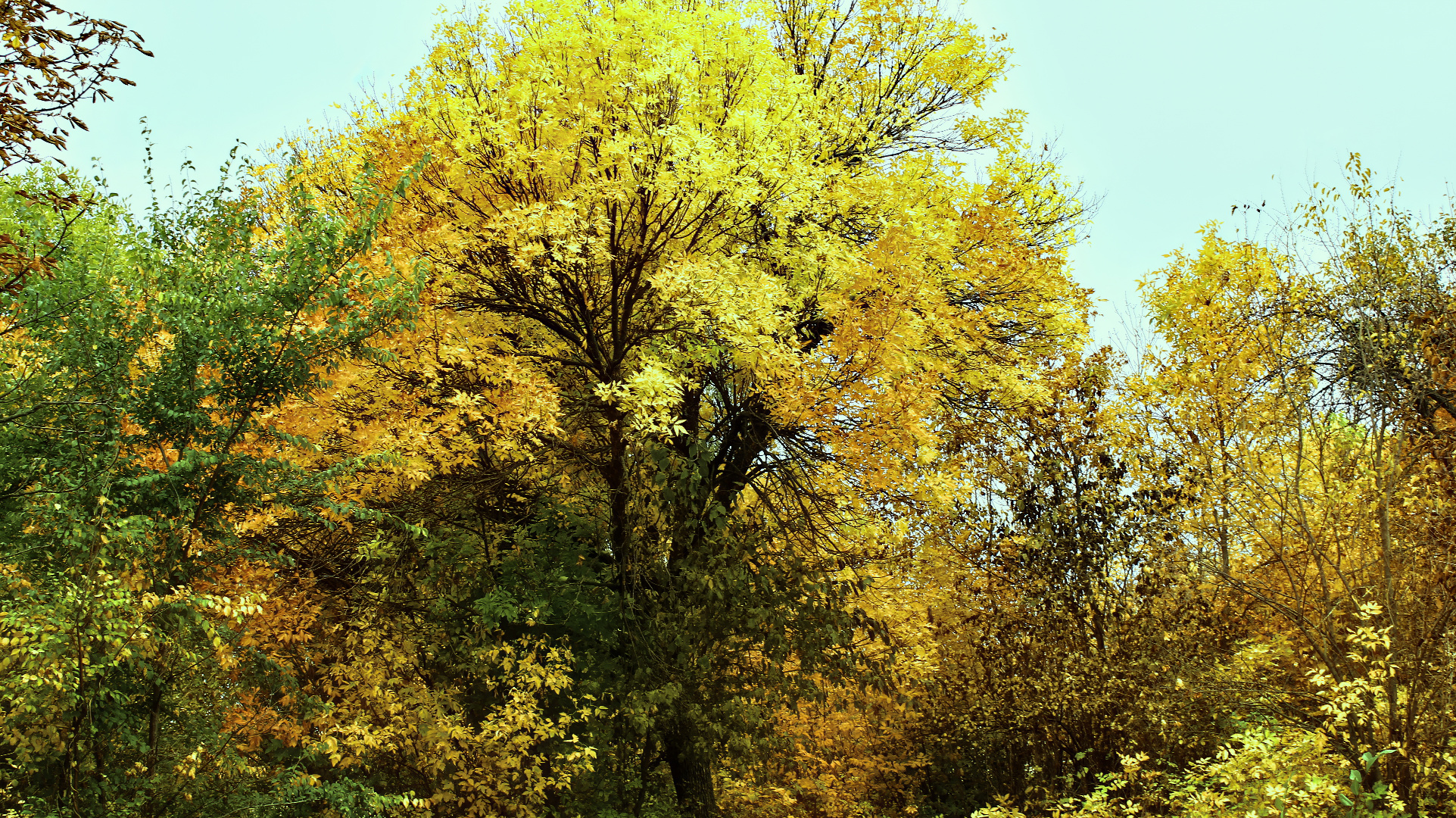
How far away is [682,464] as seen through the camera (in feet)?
35.1

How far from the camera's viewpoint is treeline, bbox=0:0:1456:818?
7414 mm

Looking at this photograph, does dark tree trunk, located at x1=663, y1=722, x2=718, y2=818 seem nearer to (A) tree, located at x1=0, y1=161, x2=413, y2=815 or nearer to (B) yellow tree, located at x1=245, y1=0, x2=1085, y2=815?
(B) yellow tree, located at x1=245, y1=0, x2=1085, y2=815

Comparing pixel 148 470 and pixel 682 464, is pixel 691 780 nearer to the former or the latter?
pixel 682 464

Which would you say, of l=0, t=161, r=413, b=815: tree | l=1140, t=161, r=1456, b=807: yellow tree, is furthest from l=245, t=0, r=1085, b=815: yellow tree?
l=1140, t=161, r=1456, b=807: yellow tree

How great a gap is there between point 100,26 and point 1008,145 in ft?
35.1

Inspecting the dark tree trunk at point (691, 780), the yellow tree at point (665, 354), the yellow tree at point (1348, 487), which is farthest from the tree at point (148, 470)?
the yellow tree at point (1348, 487)

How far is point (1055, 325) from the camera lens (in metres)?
13.0

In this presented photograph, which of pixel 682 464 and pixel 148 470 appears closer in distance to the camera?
pixel 148 470

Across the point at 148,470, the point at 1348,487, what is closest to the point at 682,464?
the point at 148,470

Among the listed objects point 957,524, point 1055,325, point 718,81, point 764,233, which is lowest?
point 957,524

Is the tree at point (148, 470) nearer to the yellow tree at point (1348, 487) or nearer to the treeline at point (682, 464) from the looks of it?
the treeline at point (682, 464)

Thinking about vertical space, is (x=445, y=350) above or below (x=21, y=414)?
above

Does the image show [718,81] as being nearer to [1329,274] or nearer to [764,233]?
[764,233]

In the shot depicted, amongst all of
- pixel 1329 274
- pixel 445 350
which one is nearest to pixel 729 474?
pixel 445 350
